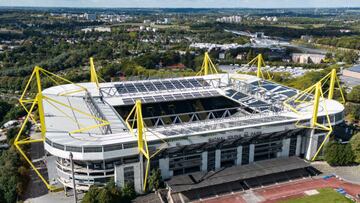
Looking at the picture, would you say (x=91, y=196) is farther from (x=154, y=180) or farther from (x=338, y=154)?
(x=338, y=154)

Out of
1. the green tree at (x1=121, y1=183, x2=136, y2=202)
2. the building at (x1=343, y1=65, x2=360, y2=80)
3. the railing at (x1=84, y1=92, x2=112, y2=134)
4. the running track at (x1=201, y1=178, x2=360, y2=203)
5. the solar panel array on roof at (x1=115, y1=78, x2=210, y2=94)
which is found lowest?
the running track at (x1=201, y1=178, x2=360, y2=203)

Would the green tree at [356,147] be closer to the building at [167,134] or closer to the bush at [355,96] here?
the building at [167,134]

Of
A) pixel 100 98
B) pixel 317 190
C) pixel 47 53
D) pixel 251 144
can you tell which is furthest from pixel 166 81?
pixel 47 53

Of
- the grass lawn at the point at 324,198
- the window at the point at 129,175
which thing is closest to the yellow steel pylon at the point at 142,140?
the window at the point at 129,175

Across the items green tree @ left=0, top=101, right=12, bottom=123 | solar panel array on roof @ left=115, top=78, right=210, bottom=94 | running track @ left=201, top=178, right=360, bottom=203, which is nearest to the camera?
running track @ left=201, top=178, right=360, bottom=203

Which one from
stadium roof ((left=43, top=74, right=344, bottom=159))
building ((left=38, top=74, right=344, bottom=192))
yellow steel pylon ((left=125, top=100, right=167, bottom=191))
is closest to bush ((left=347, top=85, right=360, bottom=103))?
stadium roof ((left=43, top=74, right=344, bottom=159))

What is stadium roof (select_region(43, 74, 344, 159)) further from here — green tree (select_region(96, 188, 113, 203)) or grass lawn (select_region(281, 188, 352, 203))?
grass lawn (select_region(281, 188, 352, 203))

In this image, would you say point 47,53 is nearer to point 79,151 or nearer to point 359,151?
point 79,151
